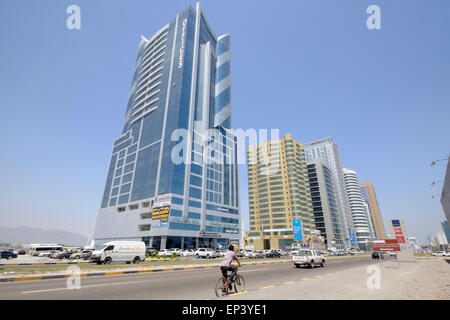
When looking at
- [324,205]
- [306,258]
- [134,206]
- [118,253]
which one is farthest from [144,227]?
[324,205]

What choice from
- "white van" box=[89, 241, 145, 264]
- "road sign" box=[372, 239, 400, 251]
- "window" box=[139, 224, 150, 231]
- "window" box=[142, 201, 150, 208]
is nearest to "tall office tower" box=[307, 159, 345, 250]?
"window" box=[139, 224, 150, 231]

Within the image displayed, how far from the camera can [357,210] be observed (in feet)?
589

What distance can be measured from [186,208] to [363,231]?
164687 mm

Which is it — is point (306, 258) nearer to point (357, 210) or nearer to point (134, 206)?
point (134, 206)

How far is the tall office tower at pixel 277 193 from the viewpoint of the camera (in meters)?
111

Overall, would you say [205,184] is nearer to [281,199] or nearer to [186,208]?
[186,208]

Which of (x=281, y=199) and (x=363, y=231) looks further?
(x=363, y=231)

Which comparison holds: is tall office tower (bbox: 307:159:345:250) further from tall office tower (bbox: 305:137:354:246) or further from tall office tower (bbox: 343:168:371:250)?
tall office tower (bbox: 343:168:371:250)

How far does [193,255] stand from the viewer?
152 feet

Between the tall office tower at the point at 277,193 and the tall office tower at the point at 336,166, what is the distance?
37.2m

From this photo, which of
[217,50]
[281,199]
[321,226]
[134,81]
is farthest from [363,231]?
[134,81]

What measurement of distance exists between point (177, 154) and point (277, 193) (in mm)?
67719

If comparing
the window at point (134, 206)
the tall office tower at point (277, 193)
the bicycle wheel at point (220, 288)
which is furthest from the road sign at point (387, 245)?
the tall office tower at point (277, 193)
